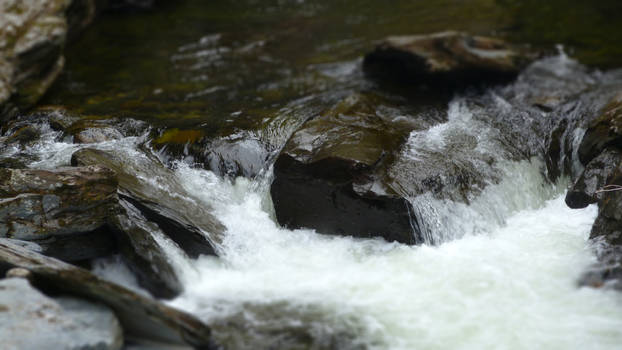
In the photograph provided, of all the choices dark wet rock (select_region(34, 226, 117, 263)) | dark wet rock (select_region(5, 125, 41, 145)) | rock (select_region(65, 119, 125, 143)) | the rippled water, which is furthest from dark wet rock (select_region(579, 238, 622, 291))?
dark wet rock (select_region(5, 125, 41, 145))

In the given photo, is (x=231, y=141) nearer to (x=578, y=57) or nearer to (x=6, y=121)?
(x=6, y=121)

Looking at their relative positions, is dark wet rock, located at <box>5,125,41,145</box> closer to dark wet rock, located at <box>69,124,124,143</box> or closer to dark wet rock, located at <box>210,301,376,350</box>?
dark wet rock, located at <box>69,124,124,143</box>

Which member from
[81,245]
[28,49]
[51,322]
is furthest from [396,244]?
[28,49]

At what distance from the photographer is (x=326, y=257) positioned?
582cm

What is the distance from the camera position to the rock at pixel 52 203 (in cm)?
526

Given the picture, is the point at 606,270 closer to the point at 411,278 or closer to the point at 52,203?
the point at 411,278

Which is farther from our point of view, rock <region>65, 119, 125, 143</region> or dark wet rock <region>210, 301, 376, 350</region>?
rock <region>65, 119, 125, 143</region>

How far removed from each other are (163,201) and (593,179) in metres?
4.83

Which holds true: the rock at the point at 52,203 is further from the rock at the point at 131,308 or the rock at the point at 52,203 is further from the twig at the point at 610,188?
the twig at the point at 610,188

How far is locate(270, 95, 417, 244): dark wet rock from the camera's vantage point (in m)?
5.91

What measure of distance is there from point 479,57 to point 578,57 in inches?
97.3

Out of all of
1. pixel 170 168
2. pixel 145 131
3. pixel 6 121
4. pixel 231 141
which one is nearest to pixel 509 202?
pixel 231 141

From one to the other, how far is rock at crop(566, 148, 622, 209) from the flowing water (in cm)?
14

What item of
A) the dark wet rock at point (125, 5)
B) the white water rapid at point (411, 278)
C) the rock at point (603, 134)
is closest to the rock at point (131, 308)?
the white water rapid at point (411, 278)
